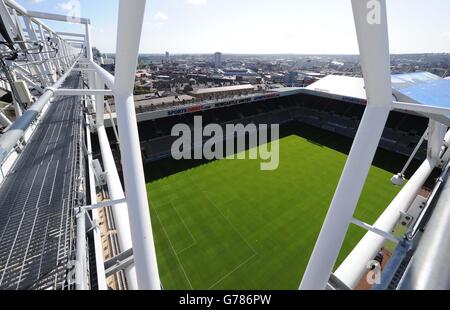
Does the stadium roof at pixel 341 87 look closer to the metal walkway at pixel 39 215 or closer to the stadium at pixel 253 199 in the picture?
the stadium at pixel 253 199

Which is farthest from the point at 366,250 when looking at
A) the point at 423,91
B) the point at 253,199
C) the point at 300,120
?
the point at 300,120

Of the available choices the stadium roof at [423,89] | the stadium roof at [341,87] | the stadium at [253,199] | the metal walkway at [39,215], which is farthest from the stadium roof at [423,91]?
the stadium roof at [341,87]

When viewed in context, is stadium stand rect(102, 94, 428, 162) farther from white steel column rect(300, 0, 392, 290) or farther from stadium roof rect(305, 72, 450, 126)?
white steel column rect(300, 0, 392, 290)

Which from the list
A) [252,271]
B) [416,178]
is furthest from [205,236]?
[416,178]

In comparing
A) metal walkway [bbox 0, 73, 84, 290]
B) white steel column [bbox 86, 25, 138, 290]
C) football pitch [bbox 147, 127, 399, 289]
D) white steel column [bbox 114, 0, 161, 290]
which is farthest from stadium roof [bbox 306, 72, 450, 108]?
metal walkway [bbox 0, 73, 84, 290]
